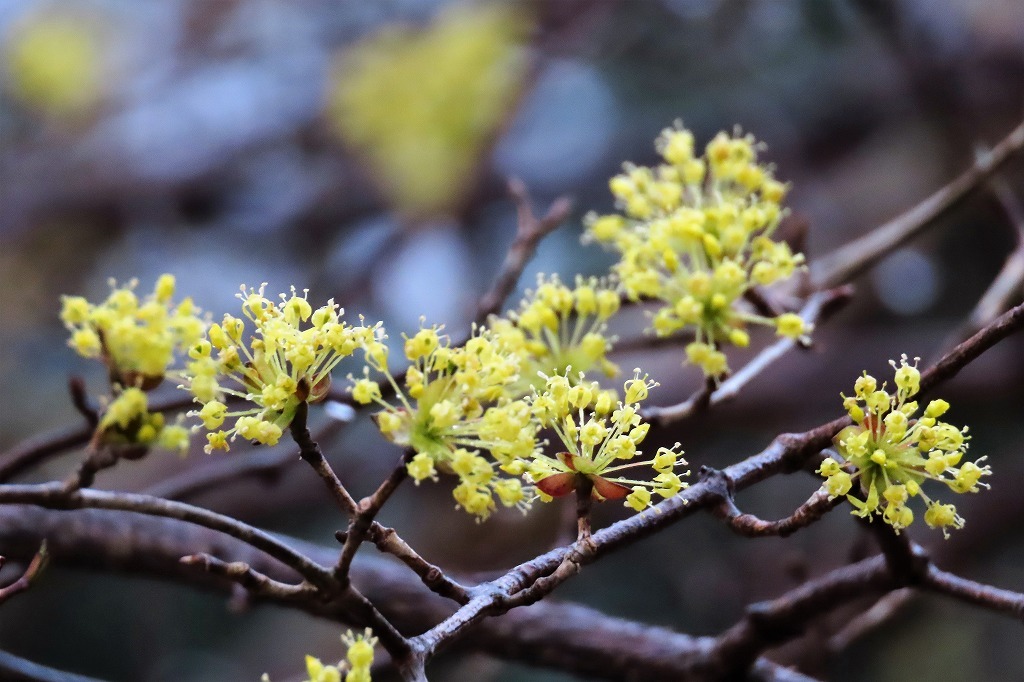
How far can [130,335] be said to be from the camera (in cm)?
→ 79

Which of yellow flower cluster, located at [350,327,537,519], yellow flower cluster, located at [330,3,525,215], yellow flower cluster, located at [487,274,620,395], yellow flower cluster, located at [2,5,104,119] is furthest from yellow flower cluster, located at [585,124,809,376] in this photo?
yellow flower cluster, located at [2,5,104,119]

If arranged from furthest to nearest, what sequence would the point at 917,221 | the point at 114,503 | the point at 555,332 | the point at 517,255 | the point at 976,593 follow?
the point at 917,221
the point at 517,255
the point at 555,332
the point at 976,593
the point at 114,503

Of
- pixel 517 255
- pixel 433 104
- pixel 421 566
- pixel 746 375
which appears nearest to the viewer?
pixel 421 566

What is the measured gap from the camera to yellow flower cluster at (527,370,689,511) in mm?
925

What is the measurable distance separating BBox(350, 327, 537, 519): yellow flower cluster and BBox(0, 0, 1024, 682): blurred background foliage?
1758 millimetres

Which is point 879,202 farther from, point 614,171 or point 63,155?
point 63,155

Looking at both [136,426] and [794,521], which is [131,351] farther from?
[794,521]

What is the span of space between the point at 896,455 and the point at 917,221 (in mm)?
970

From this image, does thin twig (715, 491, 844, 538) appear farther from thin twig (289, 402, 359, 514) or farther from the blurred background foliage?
the blurred background foliage

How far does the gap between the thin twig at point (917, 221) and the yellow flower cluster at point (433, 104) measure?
2.19 metres

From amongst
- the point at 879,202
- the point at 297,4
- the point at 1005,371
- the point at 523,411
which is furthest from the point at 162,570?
the point at 297,4

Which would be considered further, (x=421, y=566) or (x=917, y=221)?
(x=917, y=221)

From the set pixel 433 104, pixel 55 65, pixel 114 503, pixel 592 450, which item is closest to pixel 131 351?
pixel 114 503

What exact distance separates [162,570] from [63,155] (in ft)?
10.2
